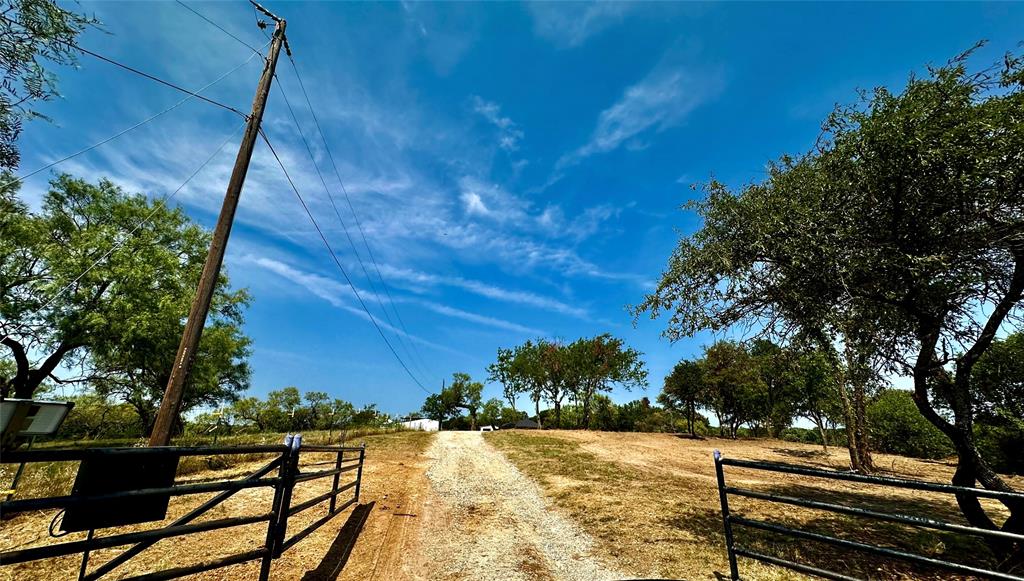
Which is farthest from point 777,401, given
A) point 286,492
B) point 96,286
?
point 96,286

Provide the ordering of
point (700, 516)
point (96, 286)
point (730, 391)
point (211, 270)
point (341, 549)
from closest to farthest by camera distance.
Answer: point (341, 549) < point (211, 270) < point (700, 516) < point (96, 286) < point (730, 391)

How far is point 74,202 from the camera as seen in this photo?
1933 cm

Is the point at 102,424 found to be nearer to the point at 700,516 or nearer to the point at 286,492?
the point at 286,492

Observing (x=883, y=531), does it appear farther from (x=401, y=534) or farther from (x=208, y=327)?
(x=208, y=327)

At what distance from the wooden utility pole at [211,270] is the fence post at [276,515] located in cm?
277

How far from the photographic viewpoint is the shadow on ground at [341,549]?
5.03m

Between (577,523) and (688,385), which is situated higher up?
(688,385)

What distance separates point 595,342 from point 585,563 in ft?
125

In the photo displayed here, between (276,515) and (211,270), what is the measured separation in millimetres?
4341

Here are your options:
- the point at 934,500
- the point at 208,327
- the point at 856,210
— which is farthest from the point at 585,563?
the point at 208,327

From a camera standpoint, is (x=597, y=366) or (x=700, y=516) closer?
(x=700, y=516)

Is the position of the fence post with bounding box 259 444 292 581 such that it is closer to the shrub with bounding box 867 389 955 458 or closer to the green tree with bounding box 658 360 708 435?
the shrub with bounding box 867 389 955 458

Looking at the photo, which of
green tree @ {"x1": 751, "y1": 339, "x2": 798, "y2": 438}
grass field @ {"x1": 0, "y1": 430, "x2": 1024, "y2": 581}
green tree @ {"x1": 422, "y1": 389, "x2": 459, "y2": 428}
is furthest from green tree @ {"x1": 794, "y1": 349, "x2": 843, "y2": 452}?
green tree @ {"x1": 422, "y1": 389, "x2": 459, "y2": 428}

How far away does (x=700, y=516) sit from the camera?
778 cm
